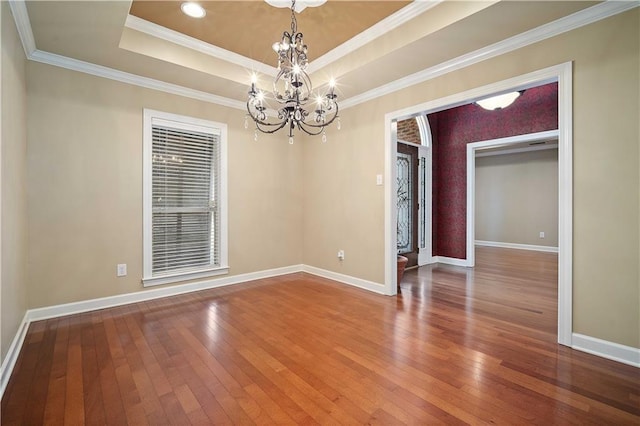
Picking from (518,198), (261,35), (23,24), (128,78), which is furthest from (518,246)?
(23,24)

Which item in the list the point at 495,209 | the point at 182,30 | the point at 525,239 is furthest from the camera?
the point at 495,209

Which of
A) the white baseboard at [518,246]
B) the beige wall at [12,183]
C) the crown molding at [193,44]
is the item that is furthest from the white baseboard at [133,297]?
the white baseboard at [518,246]

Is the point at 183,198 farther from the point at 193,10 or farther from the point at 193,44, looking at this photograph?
the point at 193,10

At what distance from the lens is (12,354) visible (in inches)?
87.4

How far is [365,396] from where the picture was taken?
6.04 feet

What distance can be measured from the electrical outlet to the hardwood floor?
0.38 meters

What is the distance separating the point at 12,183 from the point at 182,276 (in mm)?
2026

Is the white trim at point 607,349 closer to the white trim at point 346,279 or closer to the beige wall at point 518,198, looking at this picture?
the white trim at point 346,279

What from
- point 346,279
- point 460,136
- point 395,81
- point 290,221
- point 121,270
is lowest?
point 346,279

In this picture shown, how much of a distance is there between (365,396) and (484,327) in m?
1.62

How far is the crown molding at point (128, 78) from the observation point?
120 inches

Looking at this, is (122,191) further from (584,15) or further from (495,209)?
(495,209)

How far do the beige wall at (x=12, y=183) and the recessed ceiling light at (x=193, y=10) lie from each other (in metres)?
1.24

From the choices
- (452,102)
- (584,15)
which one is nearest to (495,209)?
(452,102)
